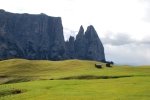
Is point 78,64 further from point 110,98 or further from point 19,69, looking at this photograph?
point 110,98

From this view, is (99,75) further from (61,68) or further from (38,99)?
(38,99)

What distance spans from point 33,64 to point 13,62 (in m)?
11.4

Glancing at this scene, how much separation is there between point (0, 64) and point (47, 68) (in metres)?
26.6

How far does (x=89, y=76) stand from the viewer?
94.3 m

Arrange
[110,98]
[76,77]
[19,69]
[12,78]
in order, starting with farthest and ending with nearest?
[19,69] → [12,78] → [76,77] → [110,98]

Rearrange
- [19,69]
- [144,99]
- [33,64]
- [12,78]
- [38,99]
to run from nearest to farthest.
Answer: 1. [144,99]
2. [38,99]
3. [12,78]
4. [19,69]
5. [33,64]

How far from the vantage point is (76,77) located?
94125 mm

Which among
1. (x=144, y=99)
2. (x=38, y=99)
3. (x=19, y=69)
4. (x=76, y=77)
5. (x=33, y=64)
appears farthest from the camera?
(x=33, y=64)

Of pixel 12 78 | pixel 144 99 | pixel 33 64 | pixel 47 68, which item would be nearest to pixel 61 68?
pixel 47 68

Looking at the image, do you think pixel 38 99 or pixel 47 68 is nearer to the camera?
pixel 38 99

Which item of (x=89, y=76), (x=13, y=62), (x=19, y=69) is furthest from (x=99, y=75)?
(x=13, y=62)

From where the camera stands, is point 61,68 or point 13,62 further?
point 13,62

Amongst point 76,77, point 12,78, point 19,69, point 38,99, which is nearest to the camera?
point 38,99

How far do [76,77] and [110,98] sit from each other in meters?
48.0
